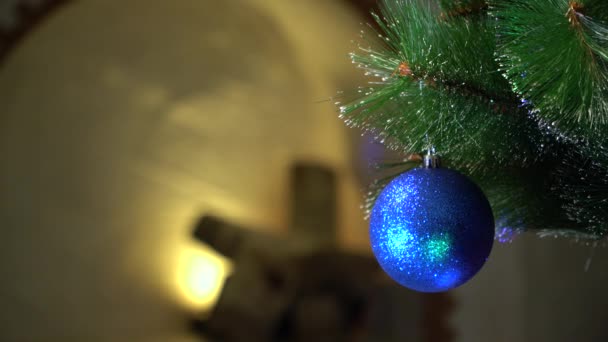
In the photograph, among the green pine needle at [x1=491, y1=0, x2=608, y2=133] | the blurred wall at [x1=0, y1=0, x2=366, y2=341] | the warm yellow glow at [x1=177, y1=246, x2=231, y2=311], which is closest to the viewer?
the green pine needle at [x1=491, y1=0, x2=608, y2=133]

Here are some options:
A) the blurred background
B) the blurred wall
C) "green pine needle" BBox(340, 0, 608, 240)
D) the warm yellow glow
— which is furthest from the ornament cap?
the warm yellow glow

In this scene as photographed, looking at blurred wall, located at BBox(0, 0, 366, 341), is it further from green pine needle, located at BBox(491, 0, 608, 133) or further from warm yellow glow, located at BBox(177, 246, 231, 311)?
green pine needle, located at BBox(491, 0, 608, 133)

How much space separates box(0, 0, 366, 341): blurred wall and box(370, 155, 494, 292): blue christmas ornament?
143 cm

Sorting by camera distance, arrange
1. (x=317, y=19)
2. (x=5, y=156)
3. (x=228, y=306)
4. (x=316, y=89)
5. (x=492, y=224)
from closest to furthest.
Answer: (x=492, y=224), (x=5, y=156), (x=228, y=306), (x=317, y=19), (x=316, y=89)

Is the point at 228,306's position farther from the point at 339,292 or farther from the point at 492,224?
the point at 492,224

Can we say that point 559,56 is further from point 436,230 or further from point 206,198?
point 206,198

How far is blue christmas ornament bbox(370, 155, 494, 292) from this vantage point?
15.4 inches

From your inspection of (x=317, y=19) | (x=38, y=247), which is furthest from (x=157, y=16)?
(x=38, y=247)

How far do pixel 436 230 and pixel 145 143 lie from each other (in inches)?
64.2

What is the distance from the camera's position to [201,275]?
1965mm

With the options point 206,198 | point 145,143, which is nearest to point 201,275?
point 206,198

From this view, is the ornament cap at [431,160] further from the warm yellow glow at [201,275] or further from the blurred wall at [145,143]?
the warm yellow glow at [201,275]

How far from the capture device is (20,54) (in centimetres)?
164

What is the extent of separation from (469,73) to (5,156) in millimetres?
1465
